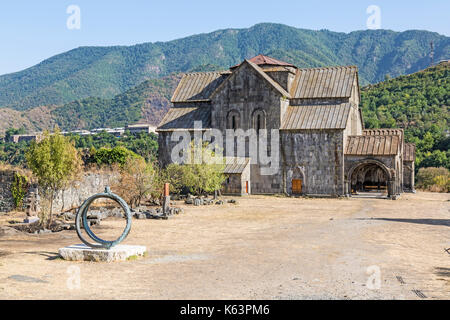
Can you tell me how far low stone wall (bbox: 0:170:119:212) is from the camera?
31.7 metres

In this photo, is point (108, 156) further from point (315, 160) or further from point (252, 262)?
point (252, 262)

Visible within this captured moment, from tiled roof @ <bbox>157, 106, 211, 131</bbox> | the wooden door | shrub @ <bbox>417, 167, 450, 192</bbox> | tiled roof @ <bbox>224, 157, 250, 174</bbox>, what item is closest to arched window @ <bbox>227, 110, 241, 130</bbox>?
tiled roof @ <bbox>157, 106, 211, 131</bbox>

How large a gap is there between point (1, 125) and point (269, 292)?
6598 inches

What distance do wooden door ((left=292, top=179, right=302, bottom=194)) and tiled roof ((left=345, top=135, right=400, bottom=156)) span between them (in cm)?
474

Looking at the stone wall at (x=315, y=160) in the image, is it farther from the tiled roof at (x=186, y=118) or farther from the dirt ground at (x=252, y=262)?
the dirt ground at (x=252, y=262)

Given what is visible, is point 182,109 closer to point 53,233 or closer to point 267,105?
point 267,105

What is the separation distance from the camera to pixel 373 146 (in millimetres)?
41969

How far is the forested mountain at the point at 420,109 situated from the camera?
2581 inches

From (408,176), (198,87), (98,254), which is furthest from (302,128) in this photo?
(98,254)

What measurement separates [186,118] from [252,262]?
3419cm

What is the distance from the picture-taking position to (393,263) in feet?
51.9

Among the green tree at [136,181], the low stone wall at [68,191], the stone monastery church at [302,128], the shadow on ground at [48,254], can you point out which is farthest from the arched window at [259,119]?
the shadow on ground at [48,254]

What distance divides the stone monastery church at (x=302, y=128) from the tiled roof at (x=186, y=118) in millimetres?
94
